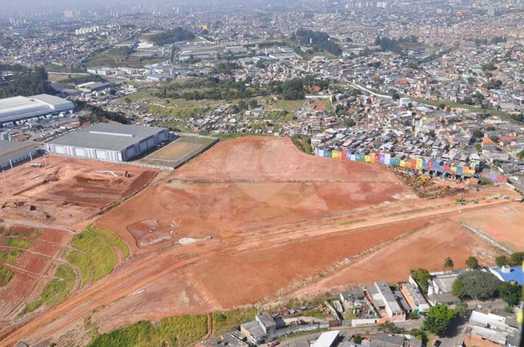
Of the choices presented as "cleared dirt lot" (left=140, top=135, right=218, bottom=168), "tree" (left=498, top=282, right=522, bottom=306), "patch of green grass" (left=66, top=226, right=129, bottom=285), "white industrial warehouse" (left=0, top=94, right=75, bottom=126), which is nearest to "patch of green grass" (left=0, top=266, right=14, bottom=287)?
"patch of green grass" (left=66, top=226, right=129, bottom=285)

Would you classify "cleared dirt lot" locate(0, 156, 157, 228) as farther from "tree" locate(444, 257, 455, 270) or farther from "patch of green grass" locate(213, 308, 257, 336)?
"tree" locate(444, 257, 455, 270)

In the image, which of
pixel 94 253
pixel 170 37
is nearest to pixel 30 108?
pixel 94 253

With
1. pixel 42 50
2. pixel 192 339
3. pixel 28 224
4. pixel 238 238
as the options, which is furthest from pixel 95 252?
pixel 42 50

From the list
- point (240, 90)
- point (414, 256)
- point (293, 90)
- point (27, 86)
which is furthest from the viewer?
point (27, 86)

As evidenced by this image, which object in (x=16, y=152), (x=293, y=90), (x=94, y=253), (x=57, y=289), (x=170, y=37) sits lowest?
(x=57, y=289)

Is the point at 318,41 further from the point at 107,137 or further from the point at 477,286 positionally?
the point at 477,286

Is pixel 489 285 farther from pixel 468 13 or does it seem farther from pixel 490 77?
pixel 468 13

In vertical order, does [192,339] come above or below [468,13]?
below
